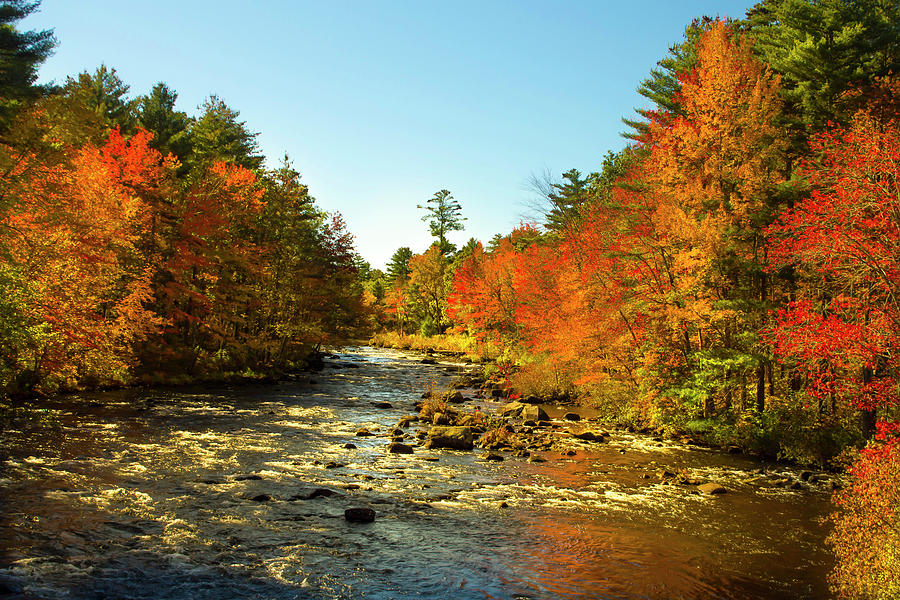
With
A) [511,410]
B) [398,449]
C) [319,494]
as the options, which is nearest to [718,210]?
[511,410]

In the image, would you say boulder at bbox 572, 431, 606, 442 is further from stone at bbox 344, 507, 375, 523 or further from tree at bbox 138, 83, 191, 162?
tree at bbox 138, 83, 191, 162

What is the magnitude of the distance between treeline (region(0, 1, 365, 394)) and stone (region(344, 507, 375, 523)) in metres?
13.5

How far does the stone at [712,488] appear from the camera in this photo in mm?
13891

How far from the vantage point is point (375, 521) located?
433 inches

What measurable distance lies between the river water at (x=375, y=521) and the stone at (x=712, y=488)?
0.23m

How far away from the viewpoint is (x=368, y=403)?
27578 millimetres

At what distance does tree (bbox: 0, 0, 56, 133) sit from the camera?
22750 mm

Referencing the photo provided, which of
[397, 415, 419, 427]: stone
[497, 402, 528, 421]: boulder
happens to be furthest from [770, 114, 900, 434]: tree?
[397, 415, 419, 427]: stone

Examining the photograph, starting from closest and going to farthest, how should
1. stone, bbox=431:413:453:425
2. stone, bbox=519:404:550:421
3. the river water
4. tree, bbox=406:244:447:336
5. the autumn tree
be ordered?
the river water < the autumn tree < stone, bbox=431:413:453:425 < stone, bbox=519:404:550:421 < tree, bbox=406:244:447:336

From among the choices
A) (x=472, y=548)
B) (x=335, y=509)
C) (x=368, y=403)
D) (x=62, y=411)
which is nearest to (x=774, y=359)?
(x=472, y=548)

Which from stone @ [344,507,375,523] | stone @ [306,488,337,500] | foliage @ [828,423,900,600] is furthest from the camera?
stone @ [306,488,337,500]

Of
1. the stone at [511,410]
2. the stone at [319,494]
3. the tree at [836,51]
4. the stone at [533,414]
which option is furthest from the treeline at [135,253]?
the tree at [836,51]

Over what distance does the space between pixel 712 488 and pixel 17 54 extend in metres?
33.1

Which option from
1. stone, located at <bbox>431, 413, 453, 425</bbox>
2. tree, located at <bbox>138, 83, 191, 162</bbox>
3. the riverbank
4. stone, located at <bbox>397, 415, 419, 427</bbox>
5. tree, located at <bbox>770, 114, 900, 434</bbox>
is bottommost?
stone, located at <bbox>397, 415, 419, 427</bbox>
